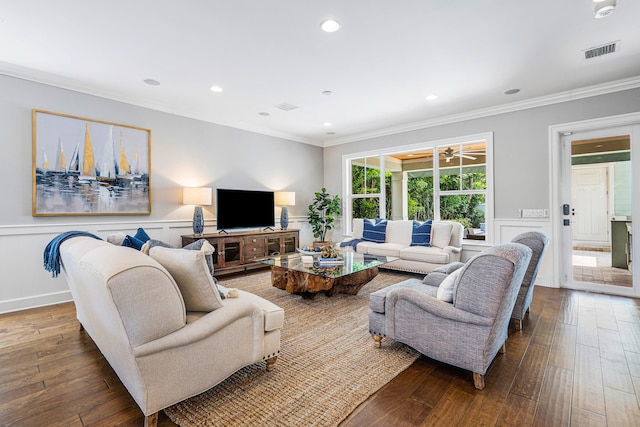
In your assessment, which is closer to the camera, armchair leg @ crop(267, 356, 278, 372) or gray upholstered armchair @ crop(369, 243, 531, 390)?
gray upholstered armchair @ crop(369, 243, 531, 390)

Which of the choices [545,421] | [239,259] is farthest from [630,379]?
[239,259]

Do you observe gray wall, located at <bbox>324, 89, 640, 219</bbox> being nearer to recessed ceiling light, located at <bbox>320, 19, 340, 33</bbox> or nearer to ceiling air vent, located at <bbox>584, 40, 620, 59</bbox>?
ceiling air vent, located at <bbox>584, 40, 620, 59</bbox>

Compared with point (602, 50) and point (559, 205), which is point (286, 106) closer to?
point (602, 50)

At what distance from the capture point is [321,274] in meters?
3.11

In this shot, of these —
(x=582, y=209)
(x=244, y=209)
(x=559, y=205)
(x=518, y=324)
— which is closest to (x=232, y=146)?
(x=244, y=209)

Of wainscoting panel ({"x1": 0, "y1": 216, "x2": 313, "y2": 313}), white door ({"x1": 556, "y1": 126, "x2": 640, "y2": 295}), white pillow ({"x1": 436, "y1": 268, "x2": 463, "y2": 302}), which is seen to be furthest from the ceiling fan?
wainscoting panel ({"x1": 0, "y1": 216, "x2": 313, "y2": 313})

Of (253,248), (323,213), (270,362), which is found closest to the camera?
(270,362)

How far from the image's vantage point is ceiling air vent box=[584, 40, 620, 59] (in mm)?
2942

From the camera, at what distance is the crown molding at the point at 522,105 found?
3.79 meters

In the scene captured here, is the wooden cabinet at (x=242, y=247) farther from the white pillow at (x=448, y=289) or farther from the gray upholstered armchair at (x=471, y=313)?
the white pillow at (x=448, y=289)

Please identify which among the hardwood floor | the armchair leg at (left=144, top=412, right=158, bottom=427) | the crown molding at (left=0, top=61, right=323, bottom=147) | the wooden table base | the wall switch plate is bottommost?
the hardwood floor

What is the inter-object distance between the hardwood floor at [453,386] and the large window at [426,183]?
2.54 m

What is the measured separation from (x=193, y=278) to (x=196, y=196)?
10.6ft

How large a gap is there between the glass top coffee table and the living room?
6.56 feet
